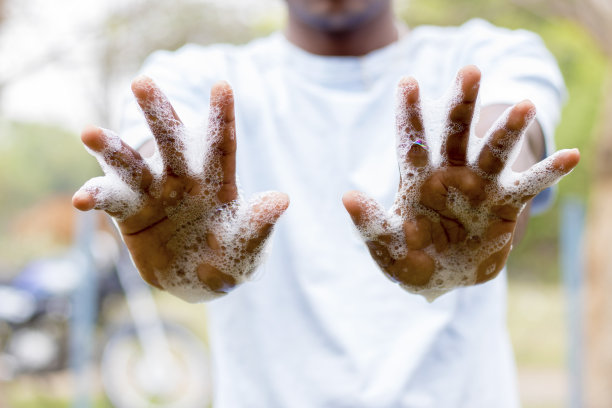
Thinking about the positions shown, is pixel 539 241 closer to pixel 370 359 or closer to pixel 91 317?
pixel 91 317

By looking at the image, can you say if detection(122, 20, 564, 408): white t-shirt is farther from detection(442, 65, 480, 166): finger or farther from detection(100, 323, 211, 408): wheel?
detection(100, 323, 211, 408): wheel

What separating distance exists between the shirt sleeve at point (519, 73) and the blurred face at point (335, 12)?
228 millimetres

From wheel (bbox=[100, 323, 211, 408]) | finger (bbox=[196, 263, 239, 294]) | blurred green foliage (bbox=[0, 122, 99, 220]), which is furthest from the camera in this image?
blurred green foliage (bbox=[0, 122, 99, 220])

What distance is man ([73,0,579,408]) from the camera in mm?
1032

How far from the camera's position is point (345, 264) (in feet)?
4.75

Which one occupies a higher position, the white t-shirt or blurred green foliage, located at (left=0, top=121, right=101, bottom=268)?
the white t-shirt

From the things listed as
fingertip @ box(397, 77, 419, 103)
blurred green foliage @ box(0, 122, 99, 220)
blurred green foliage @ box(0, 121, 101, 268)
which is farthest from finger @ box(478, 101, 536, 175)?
blurred green foliage @ box(0, 122, 99, 220)

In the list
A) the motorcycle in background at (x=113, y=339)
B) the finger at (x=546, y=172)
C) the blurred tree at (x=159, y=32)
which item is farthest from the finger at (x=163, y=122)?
the blurred tree at (x=159, y=32)

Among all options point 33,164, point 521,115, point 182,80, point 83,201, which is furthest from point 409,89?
point 33,164

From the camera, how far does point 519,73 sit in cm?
140

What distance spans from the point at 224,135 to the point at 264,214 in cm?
13

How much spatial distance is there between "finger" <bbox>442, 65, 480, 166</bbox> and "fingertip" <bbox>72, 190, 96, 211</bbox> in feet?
1.64

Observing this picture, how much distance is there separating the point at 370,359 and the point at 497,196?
522 mm

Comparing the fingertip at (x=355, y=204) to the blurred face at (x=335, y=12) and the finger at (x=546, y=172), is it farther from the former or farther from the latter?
the blurred face at (x=335, y=12)
